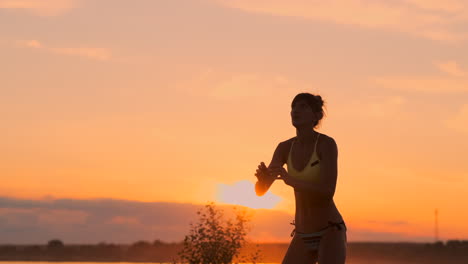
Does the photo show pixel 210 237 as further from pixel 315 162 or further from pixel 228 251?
pixel 315 162

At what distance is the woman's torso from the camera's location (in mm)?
9717

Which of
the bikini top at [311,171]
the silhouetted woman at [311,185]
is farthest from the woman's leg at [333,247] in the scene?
the bikini top at [311,171]

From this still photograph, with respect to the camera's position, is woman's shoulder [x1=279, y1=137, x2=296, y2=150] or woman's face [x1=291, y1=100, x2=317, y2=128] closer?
woman's face [x1=291, y1=100, x2=317, y2=128]

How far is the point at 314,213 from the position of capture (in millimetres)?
9812

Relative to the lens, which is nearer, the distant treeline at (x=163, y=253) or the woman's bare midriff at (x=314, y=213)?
the woman's bare midriff at (x=314, y=213)

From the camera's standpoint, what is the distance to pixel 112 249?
88.1 m

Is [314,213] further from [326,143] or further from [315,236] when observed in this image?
[326,143]

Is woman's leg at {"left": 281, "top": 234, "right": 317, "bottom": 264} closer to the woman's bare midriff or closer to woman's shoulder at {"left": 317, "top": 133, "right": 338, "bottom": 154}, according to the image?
the woman's bare midriff

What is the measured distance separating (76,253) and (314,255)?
7869 cm

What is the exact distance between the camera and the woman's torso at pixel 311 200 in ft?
31.9

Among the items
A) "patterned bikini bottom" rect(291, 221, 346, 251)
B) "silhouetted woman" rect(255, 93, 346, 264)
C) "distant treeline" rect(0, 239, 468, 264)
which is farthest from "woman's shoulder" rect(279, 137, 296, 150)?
"distant treeline" rect(0, 239, 468, 264)

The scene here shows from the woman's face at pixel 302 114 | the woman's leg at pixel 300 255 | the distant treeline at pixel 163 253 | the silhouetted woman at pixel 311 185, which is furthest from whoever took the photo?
the distant treeline at pixel 163 253

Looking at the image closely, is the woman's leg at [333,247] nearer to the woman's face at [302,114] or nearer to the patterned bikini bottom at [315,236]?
the patterned bikini bottom at [315,236]

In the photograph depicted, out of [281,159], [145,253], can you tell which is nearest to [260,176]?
[281,159]
